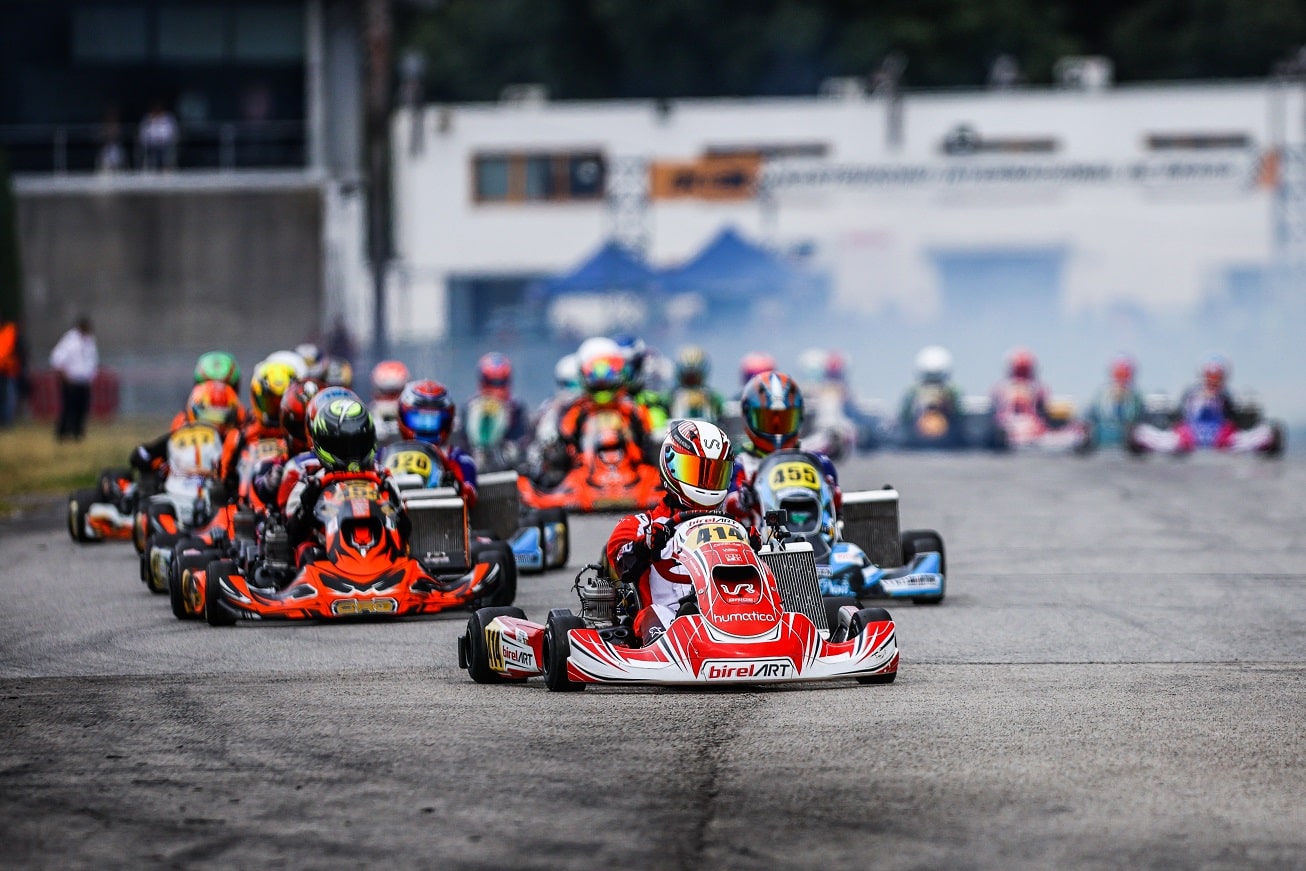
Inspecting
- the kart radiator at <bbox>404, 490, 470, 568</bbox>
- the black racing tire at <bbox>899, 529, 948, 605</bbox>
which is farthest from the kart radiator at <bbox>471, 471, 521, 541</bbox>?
the black racing tire at <bbox>899, 529, 948, 605</bbox>

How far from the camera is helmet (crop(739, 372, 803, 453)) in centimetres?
1218

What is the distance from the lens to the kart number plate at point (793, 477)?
1166cm

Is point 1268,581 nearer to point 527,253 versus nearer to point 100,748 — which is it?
point 100,748

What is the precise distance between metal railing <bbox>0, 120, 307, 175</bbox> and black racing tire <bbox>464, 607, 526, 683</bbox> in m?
30.5

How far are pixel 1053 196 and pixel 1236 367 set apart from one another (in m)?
4.98

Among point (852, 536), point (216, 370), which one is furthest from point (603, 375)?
point (852, 536)

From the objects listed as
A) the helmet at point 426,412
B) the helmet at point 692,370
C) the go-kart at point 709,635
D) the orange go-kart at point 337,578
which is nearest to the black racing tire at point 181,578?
the orange go-kart at point 337,578

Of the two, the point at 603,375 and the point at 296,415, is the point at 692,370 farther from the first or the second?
the point at 296,415

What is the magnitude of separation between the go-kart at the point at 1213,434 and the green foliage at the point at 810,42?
29.7 meters

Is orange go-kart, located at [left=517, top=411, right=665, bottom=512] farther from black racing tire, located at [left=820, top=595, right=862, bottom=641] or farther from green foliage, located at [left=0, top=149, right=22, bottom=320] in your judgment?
green foliage, located at [left=0, top=149, right=22, bottom=320]

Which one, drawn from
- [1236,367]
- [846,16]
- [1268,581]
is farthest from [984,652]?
[846,16]

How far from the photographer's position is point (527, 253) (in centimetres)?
4766

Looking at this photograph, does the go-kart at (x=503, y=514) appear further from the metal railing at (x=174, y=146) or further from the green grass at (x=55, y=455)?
the metal railing at (x=174, y=146)

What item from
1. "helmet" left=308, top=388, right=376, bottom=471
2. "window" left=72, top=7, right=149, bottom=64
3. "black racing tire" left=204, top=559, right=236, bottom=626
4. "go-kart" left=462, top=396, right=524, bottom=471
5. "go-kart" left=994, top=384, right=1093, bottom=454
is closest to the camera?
"black racing tire" left=204, top=559, right=236, bottom=626
